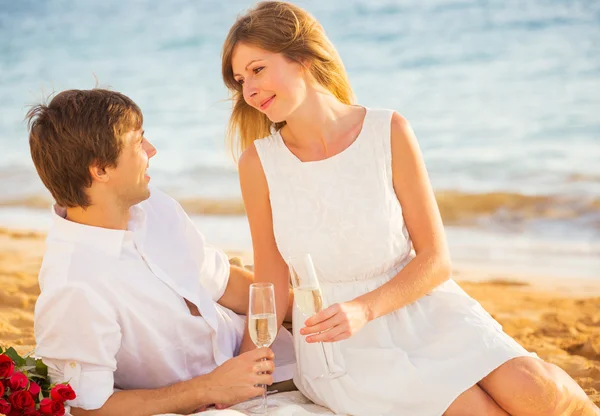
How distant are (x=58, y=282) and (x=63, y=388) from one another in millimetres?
434

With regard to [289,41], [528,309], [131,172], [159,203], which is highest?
[289,41]

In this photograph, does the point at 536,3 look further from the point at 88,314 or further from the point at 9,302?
the point at 88,314

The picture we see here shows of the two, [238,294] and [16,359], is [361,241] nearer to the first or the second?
[238,294]

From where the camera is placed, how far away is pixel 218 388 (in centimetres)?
343

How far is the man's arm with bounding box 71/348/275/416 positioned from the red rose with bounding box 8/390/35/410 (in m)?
0.39

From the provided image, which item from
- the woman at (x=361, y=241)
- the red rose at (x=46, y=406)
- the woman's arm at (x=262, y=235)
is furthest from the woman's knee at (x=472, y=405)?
the red rose at (x=46, y=406)

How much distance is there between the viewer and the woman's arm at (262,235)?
3.88 m

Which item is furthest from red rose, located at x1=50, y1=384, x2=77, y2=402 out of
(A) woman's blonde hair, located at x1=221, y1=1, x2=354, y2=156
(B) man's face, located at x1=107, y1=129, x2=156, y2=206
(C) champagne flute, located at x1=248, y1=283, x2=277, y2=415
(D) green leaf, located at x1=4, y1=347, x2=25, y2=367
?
(A) woman's blonde hair, located at x1=221, y1=1, x2=354, y2=156

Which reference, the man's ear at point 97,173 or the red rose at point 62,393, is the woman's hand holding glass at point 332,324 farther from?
the man's ear at point 97,173

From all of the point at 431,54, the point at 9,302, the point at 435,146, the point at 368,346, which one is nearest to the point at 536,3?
the point at 431,54

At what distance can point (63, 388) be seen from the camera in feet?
10.0

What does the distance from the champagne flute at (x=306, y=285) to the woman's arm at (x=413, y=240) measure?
18cm

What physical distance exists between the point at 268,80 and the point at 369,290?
1.05 metres

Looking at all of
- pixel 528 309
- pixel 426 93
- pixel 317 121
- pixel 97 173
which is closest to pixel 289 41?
pixel 317 121
